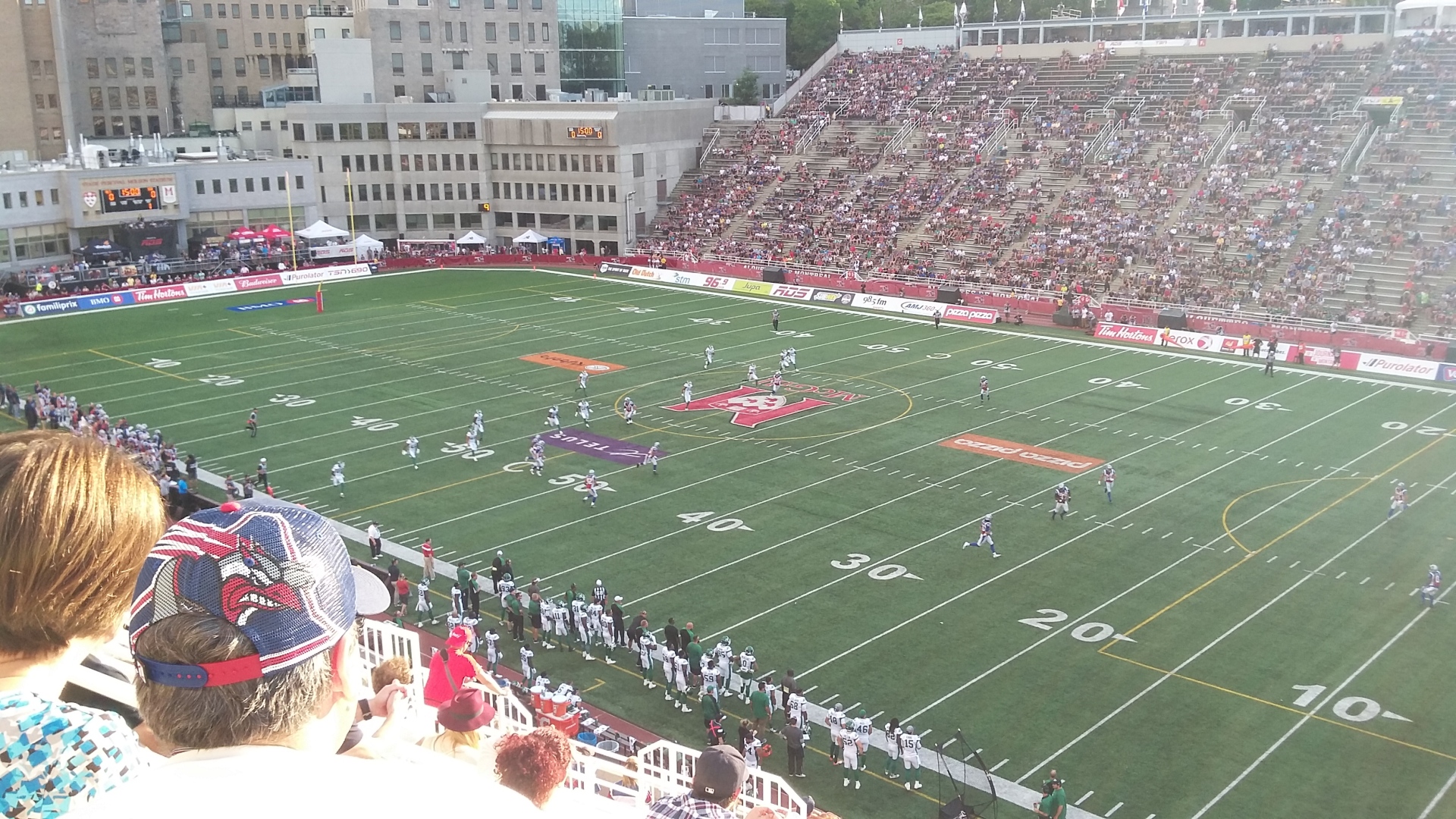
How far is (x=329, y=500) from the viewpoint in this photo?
31234 mm

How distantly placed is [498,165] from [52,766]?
81059 mm

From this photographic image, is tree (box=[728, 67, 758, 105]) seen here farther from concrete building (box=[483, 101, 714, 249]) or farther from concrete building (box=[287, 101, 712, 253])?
concrete building (box=[483, 101, 714, 249])

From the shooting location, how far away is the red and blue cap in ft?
9.18

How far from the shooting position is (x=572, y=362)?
153 ft

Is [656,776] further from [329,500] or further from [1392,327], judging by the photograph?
[1392,327]

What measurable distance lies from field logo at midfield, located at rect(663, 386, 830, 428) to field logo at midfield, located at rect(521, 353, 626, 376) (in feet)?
18.5

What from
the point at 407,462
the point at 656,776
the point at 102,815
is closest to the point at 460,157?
the point at 407,462

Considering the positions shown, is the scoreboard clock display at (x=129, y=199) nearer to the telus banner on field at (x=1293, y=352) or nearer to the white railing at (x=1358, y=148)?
the telus banner on field at (x=1293, y=352)

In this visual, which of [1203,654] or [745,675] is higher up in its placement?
[745,675]

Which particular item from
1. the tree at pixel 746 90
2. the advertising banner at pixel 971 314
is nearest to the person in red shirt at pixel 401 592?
the advertising banner at pixel 971 314

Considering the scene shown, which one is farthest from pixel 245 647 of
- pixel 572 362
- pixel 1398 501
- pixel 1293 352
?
pixel 1293 352

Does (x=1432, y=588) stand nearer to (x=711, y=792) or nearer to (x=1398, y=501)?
(x=1398, y=501)

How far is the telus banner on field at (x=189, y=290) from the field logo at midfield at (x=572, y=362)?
2363cm

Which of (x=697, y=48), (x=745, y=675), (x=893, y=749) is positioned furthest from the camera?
(x=697, y=48)
